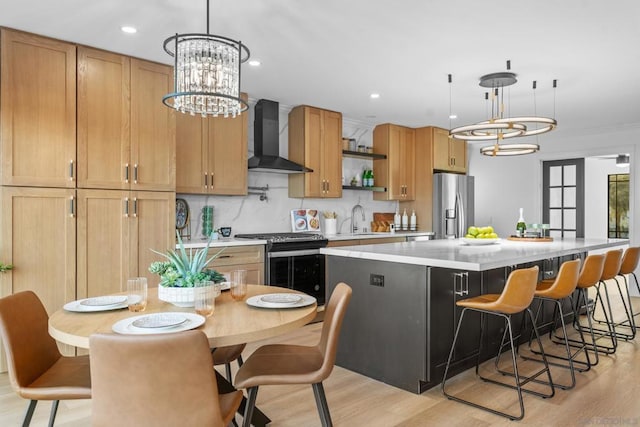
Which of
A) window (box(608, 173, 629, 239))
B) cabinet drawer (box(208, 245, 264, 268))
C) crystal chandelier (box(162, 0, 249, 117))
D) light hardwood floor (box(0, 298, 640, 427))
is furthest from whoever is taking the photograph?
window (box(608, 173, 629, 239))

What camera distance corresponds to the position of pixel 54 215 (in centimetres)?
320

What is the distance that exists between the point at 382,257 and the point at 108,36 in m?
2.49

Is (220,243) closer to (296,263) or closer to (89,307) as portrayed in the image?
(296,263)

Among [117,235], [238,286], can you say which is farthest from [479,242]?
[117,235]

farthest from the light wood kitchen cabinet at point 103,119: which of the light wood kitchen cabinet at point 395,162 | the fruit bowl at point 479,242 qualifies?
the light wood kitchen cabinet at point 395,162

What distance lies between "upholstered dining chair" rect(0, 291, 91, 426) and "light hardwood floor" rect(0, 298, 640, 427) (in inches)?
25.3

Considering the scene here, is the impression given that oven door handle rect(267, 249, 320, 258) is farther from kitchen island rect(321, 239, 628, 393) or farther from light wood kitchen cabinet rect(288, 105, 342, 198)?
kitchen island rect(321, 239, 628, 393)

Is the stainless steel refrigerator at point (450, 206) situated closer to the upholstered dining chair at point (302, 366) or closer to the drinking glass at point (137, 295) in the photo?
the upholstered dining chair at point (302, 366)

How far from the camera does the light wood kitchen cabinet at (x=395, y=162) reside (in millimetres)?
6191

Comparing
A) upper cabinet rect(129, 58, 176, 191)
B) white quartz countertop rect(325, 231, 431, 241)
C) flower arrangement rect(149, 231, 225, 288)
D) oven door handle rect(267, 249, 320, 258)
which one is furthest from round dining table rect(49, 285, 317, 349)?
white quartz countertop rect(325, 231, 431, 241)

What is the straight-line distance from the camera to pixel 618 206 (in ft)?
30.0

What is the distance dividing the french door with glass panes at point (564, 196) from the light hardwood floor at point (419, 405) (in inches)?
168

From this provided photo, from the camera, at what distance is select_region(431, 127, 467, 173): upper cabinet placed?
252 inches

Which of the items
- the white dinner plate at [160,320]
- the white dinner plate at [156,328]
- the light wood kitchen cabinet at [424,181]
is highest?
the light wood kitchen cabinet at [424,181]
